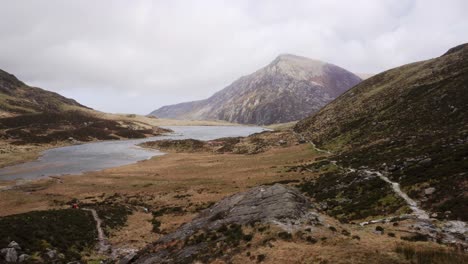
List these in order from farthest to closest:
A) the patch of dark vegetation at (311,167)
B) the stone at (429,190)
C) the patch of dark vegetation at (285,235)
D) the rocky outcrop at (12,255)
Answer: the patch of dark vegetation at (311,167) → the stone at (429,190) → the rocky outcrop at (12,255) → the patch of dark vegetation at (285,235)

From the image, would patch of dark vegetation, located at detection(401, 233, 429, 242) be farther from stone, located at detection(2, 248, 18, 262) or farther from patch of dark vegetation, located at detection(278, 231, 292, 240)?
stone, located at detection(2, 248, 18, 262)

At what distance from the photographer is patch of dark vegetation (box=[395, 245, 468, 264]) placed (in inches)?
717

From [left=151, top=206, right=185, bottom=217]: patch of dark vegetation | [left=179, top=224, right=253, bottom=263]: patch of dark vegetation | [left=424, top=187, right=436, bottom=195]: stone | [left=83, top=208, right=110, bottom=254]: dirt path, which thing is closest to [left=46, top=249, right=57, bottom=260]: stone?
[left=83, top=208, right=110, bottom=254]: dirt path

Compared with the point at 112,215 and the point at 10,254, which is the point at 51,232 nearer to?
the point at 10,254

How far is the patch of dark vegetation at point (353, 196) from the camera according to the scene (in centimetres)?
3341

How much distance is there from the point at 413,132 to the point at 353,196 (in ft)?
110

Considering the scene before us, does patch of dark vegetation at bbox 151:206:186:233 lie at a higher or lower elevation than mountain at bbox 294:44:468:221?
lower

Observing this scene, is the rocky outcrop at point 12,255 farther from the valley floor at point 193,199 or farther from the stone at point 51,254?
the valley floor at point 193,199

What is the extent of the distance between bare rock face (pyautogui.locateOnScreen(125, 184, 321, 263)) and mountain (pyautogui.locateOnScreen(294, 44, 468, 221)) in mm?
9296

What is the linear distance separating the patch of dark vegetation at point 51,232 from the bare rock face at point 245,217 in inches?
363

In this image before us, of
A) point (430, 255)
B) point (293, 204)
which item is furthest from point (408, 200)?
point (430, 255)

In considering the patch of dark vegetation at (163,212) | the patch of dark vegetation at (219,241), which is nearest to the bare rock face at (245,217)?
the patch of dark vegetation at (219,241)

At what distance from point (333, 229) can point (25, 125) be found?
710ft

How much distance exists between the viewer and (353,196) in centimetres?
3984
